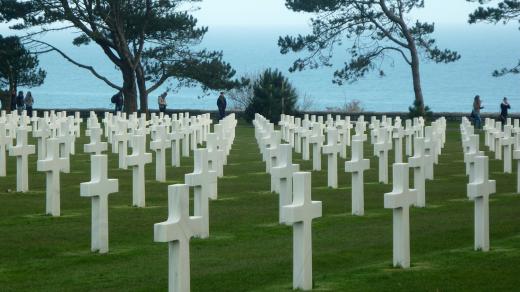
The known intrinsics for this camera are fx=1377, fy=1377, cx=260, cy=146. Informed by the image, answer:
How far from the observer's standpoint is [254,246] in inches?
520

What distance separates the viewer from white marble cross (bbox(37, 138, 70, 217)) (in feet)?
50.6

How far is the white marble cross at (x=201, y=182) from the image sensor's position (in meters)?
13.4

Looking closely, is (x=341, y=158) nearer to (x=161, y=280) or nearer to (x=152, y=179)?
(x=152, y=179)

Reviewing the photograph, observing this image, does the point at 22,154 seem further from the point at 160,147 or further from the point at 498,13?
the point at 498,13

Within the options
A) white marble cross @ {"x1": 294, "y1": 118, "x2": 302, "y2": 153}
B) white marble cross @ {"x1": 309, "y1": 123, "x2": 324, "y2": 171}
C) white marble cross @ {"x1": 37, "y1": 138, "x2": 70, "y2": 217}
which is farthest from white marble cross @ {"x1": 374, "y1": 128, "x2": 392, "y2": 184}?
white marble cross @ {"x1": 294, "y1": 118, "x2": 302, "y2": 153}

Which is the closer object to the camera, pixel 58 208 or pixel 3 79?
pixel 58 208

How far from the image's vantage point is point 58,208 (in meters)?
15.9

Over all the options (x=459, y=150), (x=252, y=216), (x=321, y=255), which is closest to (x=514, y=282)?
(x=321, y=255)

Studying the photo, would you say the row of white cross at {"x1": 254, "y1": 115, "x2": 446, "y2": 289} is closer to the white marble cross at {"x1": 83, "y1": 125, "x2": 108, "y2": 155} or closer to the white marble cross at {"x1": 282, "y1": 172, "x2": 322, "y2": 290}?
the white marble cross at {"x1": 282, "y1": 172, "x2": 322, "y2": 290}

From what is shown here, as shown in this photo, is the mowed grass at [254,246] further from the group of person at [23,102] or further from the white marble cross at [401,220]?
the group of person at [23,102]

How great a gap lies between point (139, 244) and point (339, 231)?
2.34 m

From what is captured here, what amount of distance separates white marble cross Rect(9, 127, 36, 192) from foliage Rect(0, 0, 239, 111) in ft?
110

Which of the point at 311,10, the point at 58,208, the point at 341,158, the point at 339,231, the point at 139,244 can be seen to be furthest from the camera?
the point at 311,10

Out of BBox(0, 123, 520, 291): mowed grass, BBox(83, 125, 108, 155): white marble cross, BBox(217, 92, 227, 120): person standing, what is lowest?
BBox(0, 123, 520, 291): mowed grass
